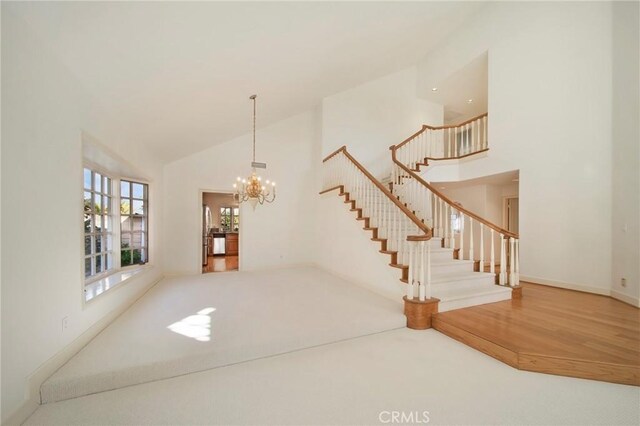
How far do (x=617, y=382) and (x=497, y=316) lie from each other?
104 cm

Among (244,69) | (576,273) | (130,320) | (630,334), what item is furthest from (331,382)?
(576,273)

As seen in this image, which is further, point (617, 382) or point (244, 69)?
point (244, 69)

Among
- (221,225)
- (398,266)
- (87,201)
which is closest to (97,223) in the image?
(87,201)

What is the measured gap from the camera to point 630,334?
253 cm

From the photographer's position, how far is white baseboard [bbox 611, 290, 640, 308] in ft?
11.3

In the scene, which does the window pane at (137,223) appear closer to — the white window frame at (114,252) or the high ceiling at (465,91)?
the white window frame at (114,252)

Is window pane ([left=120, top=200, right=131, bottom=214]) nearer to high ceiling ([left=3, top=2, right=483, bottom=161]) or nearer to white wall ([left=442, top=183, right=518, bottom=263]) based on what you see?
high ceiling ([left=3, top=2, right=483, bottom=161])

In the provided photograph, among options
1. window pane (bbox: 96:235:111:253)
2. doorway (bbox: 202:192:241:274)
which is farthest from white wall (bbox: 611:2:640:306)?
doorway (bbox: 202:192:241:274)

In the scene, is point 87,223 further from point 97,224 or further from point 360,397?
point 360,397

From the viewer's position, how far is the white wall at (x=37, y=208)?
1.50 metres

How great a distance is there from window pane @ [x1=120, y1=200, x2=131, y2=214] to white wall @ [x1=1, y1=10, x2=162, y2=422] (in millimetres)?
2045

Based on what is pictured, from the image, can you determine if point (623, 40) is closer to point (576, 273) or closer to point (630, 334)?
point (576, 273)

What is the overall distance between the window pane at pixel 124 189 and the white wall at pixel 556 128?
7.12 m

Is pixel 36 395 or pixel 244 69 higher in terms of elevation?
pixel 244 69
